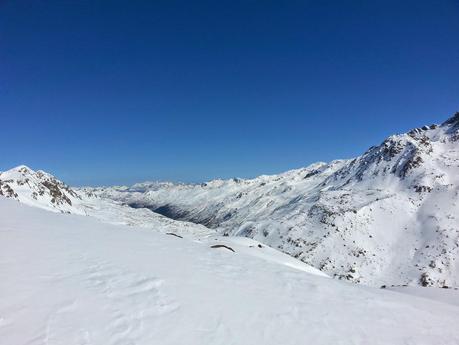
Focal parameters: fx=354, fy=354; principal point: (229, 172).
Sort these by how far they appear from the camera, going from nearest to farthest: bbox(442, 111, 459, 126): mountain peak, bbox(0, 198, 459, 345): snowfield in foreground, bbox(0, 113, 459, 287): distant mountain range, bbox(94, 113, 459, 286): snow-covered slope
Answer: bbox(0, 198, 459, 345): snowfield in foreground < bbox(0, 113, 459, 287): distant mountain range < bbox(94, 113, 459, 286): snow-covered slope < bbox(442, 111, 459, 126): mountain peak

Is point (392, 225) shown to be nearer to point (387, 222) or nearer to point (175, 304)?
point (387, 222)

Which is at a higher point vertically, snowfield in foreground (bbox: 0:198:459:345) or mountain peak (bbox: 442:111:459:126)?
mountain peak (bbox: 442:111:459:126)

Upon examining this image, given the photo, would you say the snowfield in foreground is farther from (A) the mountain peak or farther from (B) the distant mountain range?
(A) the mountain peak

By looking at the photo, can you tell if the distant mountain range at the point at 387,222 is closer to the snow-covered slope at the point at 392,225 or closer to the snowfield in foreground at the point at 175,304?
the snow-covered slope at the point at 392,225

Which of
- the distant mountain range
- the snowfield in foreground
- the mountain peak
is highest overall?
the mountain peak

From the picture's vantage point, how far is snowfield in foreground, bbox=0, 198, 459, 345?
7.30m

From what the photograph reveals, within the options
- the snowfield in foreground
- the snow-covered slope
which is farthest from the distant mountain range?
the snowfield in foreground

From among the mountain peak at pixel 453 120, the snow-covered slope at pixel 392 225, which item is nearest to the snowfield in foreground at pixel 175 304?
the snow-covered slope at pixel 392 225

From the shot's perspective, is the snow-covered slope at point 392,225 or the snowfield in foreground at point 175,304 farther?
the snow-covered slope at point 392,225

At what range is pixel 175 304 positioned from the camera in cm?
886

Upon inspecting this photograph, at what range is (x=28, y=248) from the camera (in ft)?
38.8

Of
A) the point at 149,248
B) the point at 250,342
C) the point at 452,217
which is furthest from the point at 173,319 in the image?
the point at 452,217

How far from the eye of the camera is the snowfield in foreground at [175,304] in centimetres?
730

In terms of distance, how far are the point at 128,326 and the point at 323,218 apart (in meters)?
102
